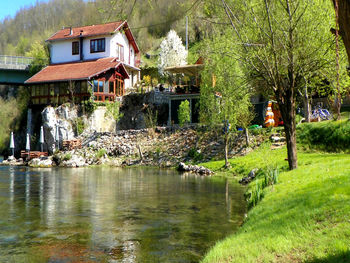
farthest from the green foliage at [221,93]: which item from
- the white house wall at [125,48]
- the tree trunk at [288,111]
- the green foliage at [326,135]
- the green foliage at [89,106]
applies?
the white house wall at [125,48]

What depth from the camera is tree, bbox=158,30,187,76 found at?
6962 cm

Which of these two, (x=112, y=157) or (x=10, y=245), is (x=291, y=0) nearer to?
(x=10, y=245)

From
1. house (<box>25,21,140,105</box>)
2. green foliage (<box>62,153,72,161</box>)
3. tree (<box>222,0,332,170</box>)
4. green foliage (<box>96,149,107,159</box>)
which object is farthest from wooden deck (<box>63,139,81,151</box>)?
tree (<box>222,0,332,170</box>)

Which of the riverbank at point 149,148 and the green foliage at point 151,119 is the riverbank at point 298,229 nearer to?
the riverbank at point 149,148

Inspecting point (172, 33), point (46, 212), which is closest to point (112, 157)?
point (46, 212)

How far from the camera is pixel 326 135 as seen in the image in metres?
26.2

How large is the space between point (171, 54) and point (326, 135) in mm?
47829

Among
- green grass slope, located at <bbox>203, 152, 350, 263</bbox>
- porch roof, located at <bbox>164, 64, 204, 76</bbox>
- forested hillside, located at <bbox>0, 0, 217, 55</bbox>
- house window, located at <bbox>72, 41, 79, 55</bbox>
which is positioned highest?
forested hillside, located at <bbox>0, 0, 217, 55</bbox>

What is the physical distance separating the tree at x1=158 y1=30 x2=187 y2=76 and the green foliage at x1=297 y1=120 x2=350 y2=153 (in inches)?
1706

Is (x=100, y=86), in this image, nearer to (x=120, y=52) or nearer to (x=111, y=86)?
(x=111, y=86)

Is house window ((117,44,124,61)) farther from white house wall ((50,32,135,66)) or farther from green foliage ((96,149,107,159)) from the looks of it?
green foliage ((96,149,107,159))

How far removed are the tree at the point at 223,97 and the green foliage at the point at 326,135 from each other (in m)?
5.36

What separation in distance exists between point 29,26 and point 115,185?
4034 inches

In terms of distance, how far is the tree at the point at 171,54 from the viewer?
69.6 metres
